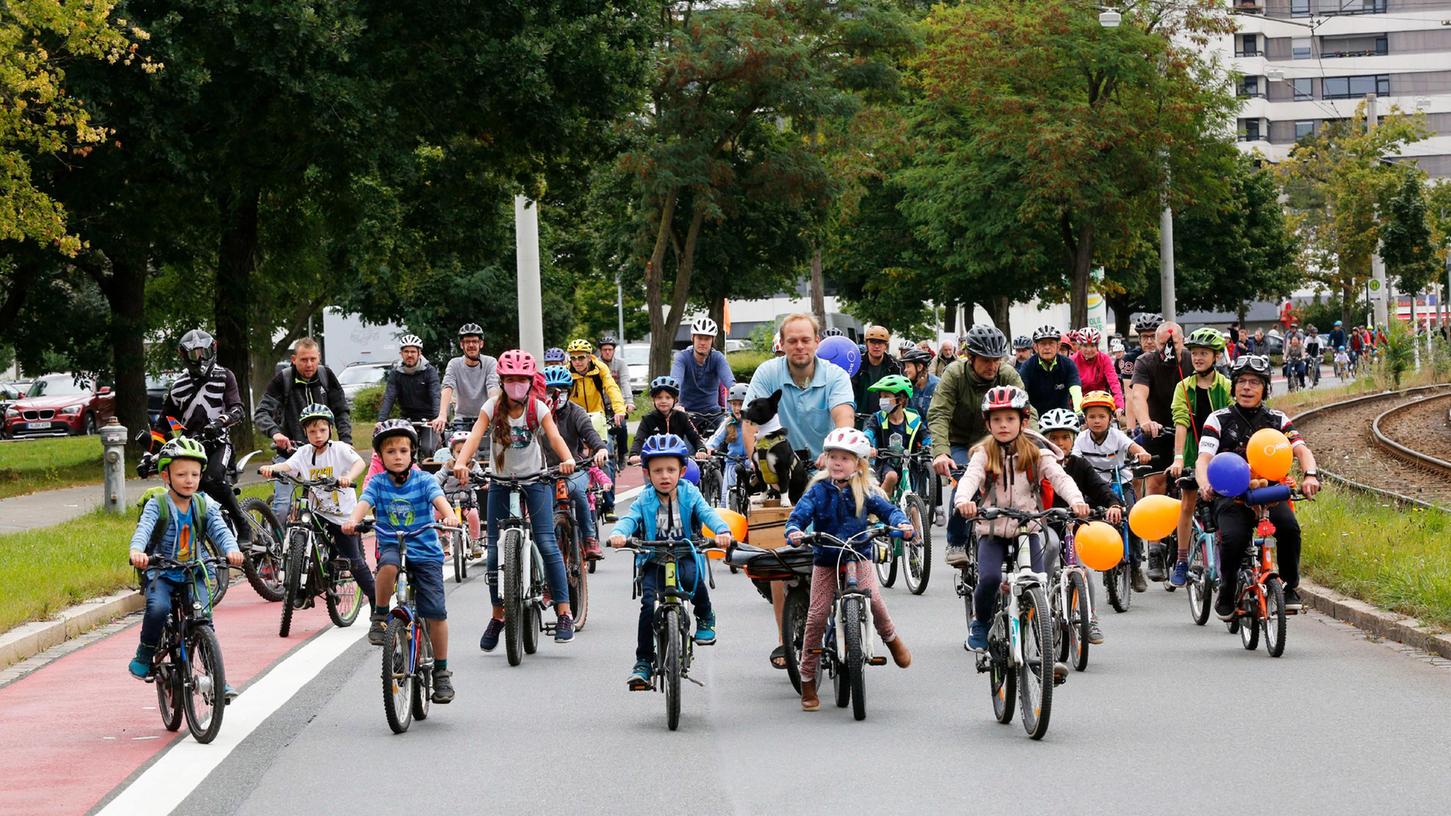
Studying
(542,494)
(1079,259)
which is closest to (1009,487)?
(542,494)

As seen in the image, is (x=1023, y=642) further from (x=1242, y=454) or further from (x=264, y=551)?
(x=264, y=551)

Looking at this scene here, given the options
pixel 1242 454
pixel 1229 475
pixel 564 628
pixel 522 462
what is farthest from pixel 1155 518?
pixel 522 462

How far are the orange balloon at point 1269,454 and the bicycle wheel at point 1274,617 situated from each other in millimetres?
595

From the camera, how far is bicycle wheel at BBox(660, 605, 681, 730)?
339 inches

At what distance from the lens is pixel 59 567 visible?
47.5 ft

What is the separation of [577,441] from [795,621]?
4.05 meters

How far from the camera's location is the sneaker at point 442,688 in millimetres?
9172

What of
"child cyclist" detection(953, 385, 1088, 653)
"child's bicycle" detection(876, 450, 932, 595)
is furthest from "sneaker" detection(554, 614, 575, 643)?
"child's bicycle" detection(876, 450, 932, 595)

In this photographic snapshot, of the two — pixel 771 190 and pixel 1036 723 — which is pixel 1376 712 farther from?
pixel 771 190

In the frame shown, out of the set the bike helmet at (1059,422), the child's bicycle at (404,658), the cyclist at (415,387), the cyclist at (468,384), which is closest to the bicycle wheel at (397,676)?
the child's bicycle at (404,658)

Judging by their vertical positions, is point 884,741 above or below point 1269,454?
below

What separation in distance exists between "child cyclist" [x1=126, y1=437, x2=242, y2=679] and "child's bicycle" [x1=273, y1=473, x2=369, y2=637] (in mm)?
2848

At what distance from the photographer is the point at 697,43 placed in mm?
38344

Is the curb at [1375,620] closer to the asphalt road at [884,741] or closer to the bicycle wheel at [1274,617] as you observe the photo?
the asphalt road at [884,741]
